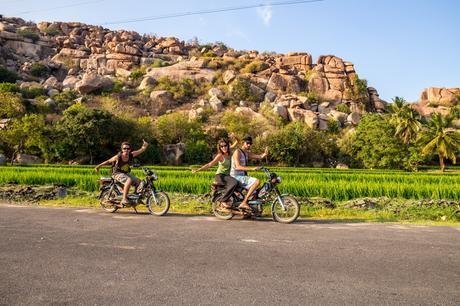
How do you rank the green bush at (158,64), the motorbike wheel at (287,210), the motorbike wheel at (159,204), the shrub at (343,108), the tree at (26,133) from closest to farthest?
the motorbike wheel at (287,210) → the motorbike wheel at (159,204) → the tree at (26,133) → the shrub at (343,108) → the green bush at (158,64)

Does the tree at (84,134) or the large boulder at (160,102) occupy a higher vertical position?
the large boulder at (160,102)

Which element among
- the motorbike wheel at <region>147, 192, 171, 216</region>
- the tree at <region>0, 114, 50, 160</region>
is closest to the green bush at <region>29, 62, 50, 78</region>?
the tree at <region>0, 114, 50, 160</region>

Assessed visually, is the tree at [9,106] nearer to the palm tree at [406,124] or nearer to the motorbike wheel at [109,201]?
the motorbike wheel at [109,201]

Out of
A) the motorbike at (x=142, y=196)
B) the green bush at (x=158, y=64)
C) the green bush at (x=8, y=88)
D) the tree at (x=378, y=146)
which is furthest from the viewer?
the green bush at (x=158, y=64)

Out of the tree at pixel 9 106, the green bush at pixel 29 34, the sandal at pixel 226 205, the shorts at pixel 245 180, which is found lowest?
the sandal at pixel 226 205

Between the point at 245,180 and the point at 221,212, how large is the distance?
3.76 ft

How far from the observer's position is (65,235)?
7426 millimetres

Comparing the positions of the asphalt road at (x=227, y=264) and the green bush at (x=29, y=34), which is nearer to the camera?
the asphalt road at (x=227, y=264)

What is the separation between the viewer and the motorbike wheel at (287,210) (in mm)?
9595

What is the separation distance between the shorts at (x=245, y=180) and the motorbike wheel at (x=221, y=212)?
0.80m

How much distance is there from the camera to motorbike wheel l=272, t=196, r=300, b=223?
960cm

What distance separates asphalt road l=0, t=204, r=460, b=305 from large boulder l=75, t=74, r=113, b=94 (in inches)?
2729

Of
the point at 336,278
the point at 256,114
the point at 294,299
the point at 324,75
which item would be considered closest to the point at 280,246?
the point at 336,278

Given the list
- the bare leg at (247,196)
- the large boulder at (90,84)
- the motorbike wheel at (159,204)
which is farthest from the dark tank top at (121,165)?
the large boulder at (90,84)
